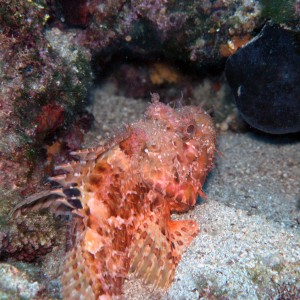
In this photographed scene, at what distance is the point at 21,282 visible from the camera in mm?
2701

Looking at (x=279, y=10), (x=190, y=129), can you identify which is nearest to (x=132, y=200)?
(x=190, y=129)

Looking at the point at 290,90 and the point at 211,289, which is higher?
the point at 290,90

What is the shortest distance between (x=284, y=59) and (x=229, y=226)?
220 cm

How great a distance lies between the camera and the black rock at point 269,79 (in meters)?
4.01

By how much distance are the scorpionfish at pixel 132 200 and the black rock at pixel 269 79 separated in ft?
3.91

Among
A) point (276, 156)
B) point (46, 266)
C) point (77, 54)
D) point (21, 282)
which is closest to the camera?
point (21, 282)

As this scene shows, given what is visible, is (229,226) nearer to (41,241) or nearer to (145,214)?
(145,214)

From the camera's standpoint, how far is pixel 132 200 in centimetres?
333

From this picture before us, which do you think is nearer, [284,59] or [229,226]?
[229,226]

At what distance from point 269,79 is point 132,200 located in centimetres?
242

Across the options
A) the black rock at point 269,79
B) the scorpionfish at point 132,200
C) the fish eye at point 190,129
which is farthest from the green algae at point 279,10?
the fish eye at point 190,129

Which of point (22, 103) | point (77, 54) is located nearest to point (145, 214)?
point (22, 103)

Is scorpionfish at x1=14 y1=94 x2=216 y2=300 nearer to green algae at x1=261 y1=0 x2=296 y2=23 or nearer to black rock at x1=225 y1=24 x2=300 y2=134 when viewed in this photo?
black rock at x1=225 y1=24 x2=300 y2=134

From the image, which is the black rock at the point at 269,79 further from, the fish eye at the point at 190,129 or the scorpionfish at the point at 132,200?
the fish eye at the point at 190,129
